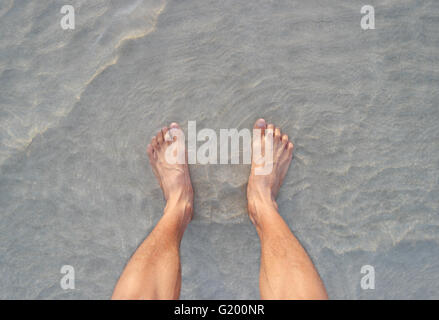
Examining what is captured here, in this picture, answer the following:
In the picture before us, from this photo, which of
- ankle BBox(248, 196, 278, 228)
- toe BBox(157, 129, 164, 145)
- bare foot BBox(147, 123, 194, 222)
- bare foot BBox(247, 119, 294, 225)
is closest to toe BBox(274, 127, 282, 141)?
bare foot BBox(247, 119, 294, 225)

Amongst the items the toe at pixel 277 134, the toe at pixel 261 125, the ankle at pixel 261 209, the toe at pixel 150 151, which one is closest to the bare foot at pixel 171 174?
the toe at pixel 150 151

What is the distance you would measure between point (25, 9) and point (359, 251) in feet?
8.63

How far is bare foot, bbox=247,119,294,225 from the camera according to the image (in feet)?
5.92

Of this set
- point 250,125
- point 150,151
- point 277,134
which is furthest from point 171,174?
point 277,134

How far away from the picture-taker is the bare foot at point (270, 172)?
1.80 m

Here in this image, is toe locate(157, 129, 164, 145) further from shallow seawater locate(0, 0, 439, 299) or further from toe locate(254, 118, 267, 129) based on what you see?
toe locate(254, 118, 267, 129)

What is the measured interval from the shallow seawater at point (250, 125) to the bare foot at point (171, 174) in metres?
0.07

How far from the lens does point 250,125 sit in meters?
1.90

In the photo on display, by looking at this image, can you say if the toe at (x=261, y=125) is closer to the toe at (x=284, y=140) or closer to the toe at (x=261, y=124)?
the toe at (x=261, y=124)

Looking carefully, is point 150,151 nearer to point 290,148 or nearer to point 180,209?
point 180,209

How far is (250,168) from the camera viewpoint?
1921 millimetres

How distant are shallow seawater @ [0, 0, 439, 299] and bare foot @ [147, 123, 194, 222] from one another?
68 millimetres
